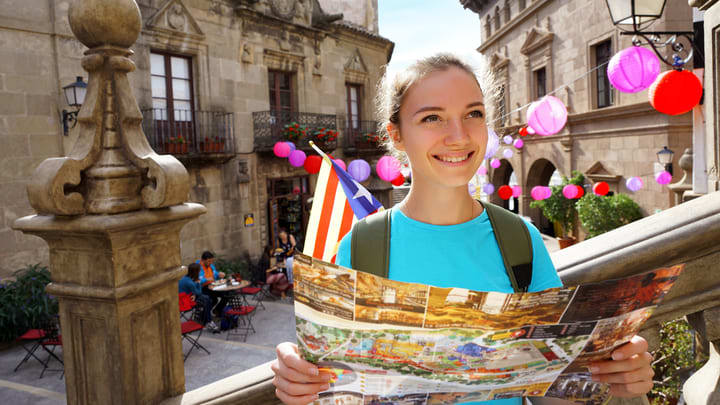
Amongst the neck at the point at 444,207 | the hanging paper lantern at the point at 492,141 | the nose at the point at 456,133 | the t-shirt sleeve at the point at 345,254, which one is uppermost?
the hanging paper lantern at the point at 492,141

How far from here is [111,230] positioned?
6.29ft

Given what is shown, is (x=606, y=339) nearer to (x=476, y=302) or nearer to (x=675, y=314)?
(x=476, y=302)

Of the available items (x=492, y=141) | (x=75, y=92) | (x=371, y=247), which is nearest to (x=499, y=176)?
(x=75, y=92)

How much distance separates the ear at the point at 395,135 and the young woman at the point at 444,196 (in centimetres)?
4

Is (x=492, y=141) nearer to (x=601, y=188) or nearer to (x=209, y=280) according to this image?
(x=209, y=280)

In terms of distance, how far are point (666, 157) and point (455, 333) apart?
41.5 ft

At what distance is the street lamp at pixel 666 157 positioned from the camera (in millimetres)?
11164

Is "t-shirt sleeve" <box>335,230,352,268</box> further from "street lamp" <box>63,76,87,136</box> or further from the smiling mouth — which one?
"street lamp" <box>63,76,87,136</box>

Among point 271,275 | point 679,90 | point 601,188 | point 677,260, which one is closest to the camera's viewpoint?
point 677,260

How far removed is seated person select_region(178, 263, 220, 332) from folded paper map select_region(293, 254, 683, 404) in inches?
322

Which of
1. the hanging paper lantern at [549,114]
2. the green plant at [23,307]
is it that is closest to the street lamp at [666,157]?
the hanging paper lantern at [549,114]

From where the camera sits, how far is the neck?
1.47 m

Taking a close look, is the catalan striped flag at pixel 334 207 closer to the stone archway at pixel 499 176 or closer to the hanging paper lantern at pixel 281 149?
the hanging paper lantern at pixel 281 149

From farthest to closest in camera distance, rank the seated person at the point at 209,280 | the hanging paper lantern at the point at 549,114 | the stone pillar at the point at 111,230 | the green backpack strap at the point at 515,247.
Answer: the seated person at the point at 209,280 < the hanging paper lantern at the point at 549,114 < the stone pillar at the point at 111,230 < the green backpack strap at the point at 515,247
